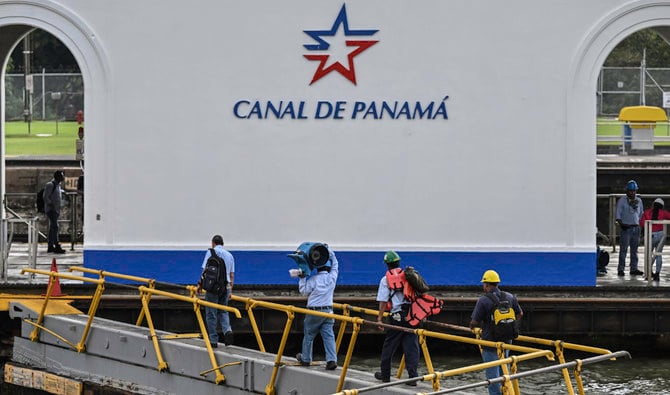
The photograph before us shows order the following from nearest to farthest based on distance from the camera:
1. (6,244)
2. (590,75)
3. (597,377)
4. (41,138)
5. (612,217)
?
(597,377) < (590,75) < (6,244) < (612,217) < (41,138)

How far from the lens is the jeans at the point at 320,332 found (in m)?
16.4

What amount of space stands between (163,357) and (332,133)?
5.32m

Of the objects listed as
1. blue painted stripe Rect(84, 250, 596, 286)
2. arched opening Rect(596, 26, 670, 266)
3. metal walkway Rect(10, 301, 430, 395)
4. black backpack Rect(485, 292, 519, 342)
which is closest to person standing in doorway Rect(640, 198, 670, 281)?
blue painted stripe Rect(84, 250, 596, 286)

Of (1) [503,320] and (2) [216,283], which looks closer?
(1) [503,320]

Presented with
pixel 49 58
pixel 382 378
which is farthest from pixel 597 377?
pixel 49 58

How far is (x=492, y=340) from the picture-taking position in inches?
626

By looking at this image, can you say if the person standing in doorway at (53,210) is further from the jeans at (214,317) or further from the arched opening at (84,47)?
the jeans at (214,317)

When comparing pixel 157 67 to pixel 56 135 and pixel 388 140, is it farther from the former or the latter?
pixel 56 135

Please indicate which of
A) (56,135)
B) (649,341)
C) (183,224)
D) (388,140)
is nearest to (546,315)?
(649,341)

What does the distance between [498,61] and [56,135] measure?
29893 millimetres

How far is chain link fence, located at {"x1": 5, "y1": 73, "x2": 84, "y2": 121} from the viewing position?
165 feet

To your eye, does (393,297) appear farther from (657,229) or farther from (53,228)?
(53,228)

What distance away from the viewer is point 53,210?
25.7 meters

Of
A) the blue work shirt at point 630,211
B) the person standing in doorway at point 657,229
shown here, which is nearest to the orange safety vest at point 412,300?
the person standing in doorway at point 657,229
